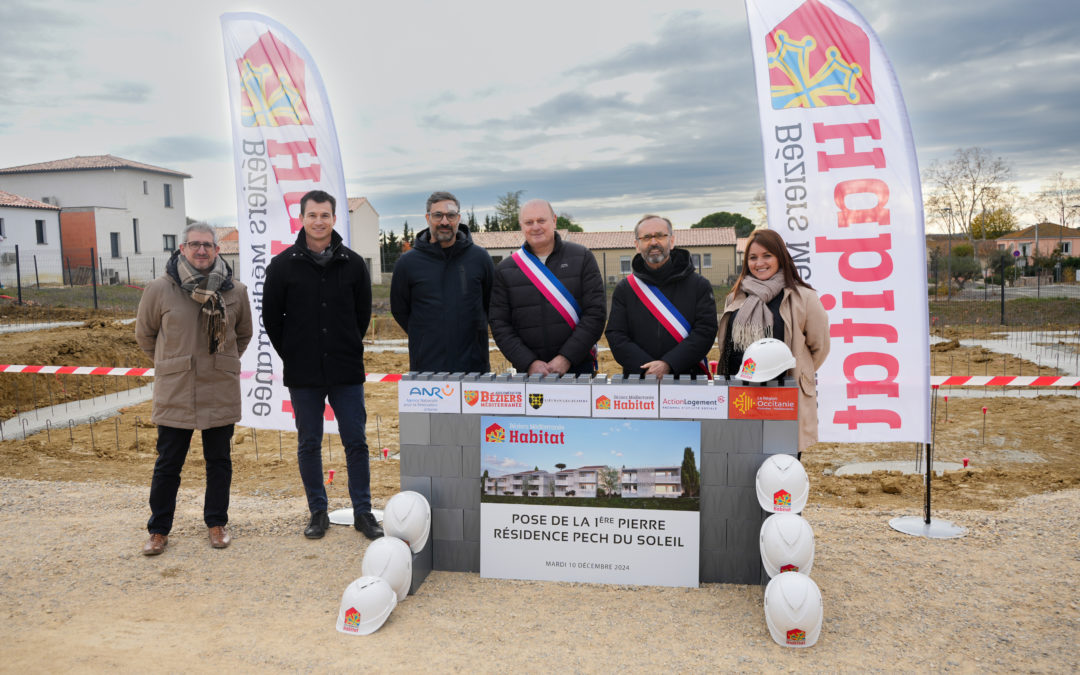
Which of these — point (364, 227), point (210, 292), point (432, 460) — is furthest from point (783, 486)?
point (364, 227)

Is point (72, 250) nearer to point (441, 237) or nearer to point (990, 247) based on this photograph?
point (441, 237)

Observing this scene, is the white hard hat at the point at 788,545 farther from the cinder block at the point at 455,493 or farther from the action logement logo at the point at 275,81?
the action logement logo at the point at 275,81

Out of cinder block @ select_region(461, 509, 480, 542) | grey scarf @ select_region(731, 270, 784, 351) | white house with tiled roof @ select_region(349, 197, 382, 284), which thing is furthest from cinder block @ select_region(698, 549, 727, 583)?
white house with tiled roof @ select_region(349, 197, 382, 284)

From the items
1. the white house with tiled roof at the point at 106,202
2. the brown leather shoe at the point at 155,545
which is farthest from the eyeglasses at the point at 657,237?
the white house with tiled roof at the point at 106,202

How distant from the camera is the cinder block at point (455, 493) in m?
4.20

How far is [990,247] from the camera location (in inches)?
2085

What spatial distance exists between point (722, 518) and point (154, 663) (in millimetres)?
2907

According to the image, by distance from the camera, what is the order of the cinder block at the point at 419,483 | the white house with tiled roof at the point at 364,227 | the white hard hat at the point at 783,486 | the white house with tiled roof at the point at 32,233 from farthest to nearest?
the white house with tiled roof at the point at 364,227, the white house with tiled roof at the point at 32,233, the cinder block at the point at 419,483, the white hard hat at the point at 783,486

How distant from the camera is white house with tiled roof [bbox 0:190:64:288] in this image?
3225 cm

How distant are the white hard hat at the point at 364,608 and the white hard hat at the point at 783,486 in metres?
2.00

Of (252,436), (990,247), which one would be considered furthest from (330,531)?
(990,247)

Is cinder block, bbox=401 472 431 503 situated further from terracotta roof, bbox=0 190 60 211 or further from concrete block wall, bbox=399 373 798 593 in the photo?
terracotta roof, bbox=0 190 60 211

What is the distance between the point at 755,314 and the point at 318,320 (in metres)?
2.68

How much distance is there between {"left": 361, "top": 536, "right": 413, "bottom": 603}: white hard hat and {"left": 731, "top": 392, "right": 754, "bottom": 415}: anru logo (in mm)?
1946
